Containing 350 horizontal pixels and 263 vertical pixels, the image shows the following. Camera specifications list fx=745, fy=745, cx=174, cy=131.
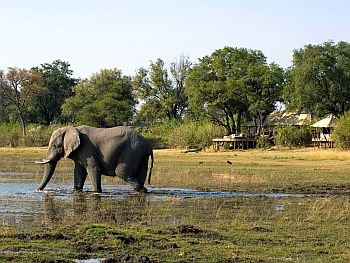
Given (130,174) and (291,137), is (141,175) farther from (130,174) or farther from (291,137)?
(291,137)

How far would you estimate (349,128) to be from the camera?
208ft

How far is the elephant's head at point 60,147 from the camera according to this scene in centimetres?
2814

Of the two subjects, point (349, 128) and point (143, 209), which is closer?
point (143, 209)

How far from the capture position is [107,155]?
1111 inches

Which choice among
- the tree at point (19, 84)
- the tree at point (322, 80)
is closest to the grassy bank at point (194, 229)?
the tree at point (322, 80)

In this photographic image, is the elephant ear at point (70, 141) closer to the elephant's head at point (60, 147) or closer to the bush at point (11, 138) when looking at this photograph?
the elephant's head at point (60, 147)

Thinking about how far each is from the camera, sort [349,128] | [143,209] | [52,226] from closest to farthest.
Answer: [52,226] → [143,209] → [349,128]

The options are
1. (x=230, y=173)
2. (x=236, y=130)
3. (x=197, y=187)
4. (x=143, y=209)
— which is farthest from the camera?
(x=236, y=130)

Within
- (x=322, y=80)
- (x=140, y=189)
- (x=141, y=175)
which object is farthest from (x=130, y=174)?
(x=322, y=80)

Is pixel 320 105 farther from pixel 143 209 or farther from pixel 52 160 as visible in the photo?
pixel 143 209

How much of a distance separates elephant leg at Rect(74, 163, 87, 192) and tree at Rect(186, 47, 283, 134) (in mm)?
55251

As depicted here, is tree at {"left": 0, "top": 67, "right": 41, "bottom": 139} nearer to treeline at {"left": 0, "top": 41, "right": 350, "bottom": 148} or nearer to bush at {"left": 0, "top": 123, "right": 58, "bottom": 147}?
treeline at {"left": 0, "top": 41, "right": 350, "bottom": 148}

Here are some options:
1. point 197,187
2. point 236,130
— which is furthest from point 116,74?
point 197,187

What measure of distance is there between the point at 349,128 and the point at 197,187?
35968mm
